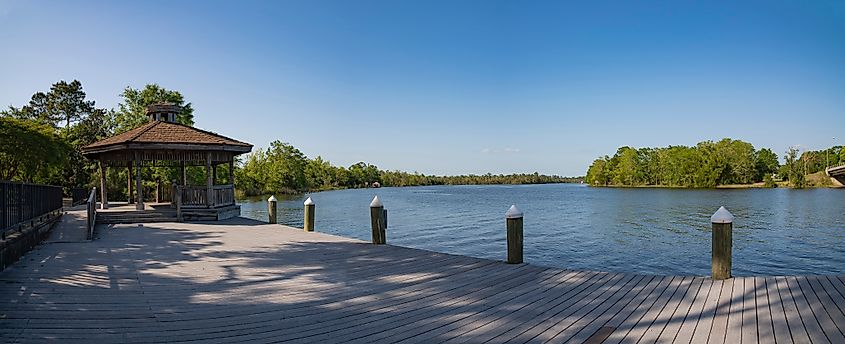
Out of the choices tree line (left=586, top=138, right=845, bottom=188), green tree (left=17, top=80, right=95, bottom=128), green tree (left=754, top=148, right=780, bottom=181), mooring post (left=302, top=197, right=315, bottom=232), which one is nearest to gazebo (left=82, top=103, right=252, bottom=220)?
mooring post (left=302, top=197, right=315, bottom=232)

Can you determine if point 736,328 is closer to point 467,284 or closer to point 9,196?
point 467,284

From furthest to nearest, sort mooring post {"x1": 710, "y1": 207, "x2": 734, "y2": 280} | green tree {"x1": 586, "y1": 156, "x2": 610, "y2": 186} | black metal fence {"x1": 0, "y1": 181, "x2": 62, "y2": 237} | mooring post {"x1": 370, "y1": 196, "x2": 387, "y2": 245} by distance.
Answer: green tree {"x1": 586, "y1": 156, "x2": 610, "y2": 186} < mooring post {"x1": 370, "y1": 196, "x2": 387, "y2": 245} < black metal fence {"x1": 0, "y1": 181, "x2": 62, "y2": 237} < mooring post {"x1": 710, "y1": 207, "x2": 734, "y2": 280}

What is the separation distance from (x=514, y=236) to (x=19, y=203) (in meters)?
7.14

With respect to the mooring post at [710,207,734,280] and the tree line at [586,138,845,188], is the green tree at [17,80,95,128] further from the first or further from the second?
the tree line at [586,138,845,188]

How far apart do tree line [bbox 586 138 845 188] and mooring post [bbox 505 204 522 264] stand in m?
79.8

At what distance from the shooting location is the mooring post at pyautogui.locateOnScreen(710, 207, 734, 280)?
532 cm

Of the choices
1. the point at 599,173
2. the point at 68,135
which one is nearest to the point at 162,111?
the point at 68,135

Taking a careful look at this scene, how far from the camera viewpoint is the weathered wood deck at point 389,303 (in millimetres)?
3639

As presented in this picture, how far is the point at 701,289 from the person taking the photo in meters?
4.90

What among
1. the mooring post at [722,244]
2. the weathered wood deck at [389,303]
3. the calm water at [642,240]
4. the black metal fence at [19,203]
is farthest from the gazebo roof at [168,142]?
the mooring post at [722,244]

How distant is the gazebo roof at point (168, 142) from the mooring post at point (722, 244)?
41.4 feet

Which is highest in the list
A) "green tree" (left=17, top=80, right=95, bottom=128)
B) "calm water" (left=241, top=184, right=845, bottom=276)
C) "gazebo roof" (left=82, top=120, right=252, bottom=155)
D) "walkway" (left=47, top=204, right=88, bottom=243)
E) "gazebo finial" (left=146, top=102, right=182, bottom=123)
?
"green tree" (left=17, top=80, right=95, bottom=128)

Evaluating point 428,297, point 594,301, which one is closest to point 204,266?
point 428,297

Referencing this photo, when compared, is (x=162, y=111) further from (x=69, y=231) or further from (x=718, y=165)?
(x=718, y=165)
